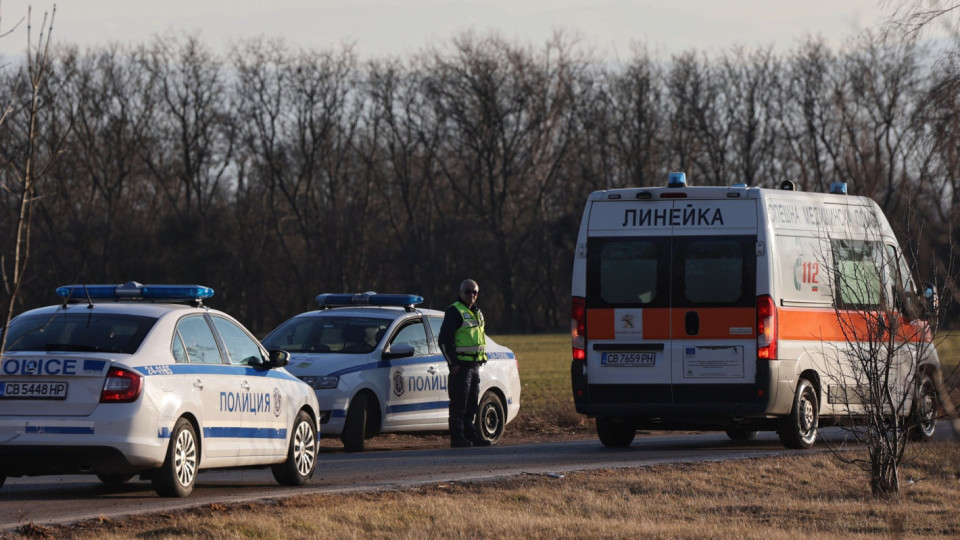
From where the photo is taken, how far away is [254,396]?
11992 mm

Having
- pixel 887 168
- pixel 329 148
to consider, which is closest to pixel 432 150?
pixel 329 148

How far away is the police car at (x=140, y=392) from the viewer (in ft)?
33.9

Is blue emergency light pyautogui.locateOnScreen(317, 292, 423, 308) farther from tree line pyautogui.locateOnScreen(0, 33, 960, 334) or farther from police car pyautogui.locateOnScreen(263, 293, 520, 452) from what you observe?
tree line pyautogui.locateOnScreen(0, 33, 960, 334)

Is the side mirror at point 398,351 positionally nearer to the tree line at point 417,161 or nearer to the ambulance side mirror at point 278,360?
the ambulance side mirror at point 278,360

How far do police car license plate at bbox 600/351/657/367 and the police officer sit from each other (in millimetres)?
1666

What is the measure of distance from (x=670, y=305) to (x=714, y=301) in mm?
459

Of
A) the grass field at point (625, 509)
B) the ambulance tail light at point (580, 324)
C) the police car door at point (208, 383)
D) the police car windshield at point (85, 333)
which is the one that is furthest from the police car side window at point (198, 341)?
the ambulance tail light at point (580, 324)

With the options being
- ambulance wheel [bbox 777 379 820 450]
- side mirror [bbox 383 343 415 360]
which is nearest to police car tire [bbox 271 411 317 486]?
side mirror [bbox 383 343 415 360]

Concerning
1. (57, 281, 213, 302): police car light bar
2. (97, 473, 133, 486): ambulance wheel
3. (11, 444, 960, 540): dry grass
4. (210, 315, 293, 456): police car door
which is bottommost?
(11, 444, 960, 540): dry grass

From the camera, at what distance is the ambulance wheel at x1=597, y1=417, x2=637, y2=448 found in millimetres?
16719

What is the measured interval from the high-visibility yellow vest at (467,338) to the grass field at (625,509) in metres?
3.31

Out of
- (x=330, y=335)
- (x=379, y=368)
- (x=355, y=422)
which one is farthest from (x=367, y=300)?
(x=355, y=422)

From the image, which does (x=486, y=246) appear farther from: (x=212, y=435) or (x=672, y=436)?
(x=212, y=435)

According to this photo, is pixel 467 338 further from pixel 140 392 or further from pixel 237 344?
pixel 140 392
